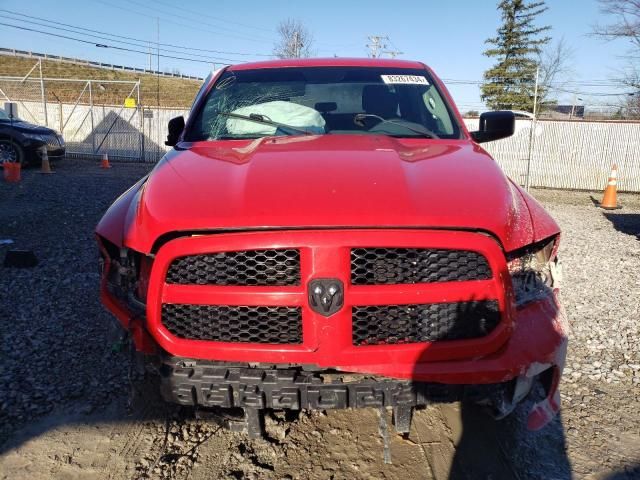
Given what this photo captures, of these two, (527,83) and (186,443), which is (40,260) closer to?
(186,443)

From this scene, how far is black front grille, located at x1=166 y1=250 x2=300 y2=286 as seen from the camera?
2064 mm

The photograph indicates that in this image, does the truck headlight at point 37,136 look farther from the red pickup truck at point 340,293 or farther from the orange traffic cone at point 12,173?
the red pickup truck at point 340,293

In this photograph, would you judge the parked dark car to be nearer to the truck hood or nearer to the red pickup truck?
the truck hood

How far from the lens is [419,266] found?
209 cm

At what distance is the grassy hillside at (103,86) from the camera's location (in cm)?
4236

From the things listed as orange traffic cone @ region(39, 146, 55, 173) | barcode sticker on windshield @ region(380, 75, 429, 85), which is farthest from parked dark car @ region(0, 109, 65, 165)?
barcode sticker on windshield @ region(380, 75, 429, 85)

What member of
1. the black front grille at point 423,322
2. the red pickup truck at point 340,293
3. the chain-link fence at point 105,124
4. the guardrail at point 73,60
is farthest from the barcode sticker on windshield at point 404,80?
the guardrail at point 73,60

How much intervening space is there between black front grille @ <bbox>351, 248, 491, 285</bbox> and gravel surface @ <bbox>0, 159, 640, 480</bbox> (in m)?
1.08

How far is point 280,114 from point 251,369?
200 centimetres

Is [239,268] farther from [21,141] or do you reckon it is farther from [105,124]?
[105,124]

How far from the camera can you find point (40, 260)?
6.18 m

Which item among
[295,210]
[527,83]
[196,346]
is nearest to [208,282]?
[196,346]

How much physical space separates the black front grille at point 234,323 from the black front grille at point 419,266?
0.32 meters

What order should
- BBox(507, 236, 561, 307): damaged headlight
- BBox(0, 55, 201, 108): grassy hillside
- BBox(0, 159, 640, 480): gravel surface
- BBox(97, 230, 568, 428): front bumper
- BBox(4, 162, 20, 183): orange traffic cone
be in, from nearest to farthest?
BBox(97, 230, 568, 428): front bumper < BBox(507, 236, 561, 307): damaged headlight < BBox(0, 159, 640, 480): gravel surface < BBox(4, 162, 20, 183): orange traffic cone < BBox(0, 55, 201, 108): grassy hillside
